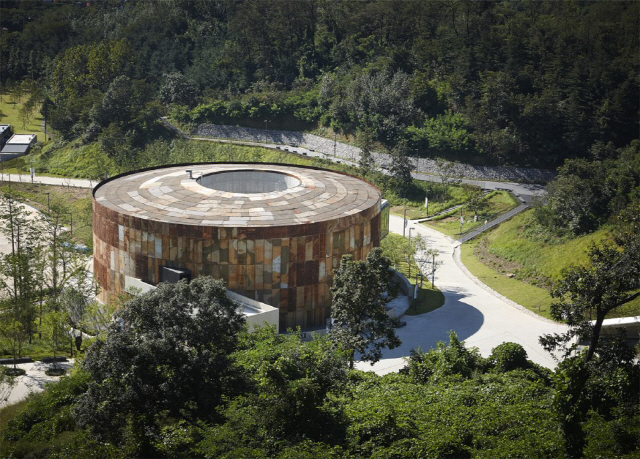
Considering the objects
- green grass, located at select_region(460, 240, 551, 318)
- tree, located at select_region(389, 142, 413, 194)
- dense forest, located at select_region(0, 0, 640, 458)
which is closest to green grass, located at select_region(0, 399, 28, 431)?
dense forest, located at select_region(0, 0, 640, 458)

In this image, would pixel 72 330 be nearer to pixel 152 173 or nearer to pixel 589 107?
pixel 152 173

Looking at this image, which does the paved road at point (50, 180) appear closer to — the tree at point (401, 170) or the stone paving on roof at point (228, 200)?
the stone paving on roof at point (228, 200)

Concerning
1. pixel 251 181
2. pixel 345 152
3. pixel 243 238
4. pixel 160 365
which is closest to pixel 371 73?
pixel 345 152

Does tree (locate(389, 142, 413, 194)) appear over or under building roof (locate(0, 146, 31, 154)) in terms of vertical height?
over

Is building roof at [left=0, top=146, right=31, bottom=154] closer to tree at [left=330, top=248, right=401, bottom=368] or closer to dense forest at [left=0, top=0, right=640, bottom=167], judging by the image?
dense forest at [left=0, top=0, right=640, bottom=167]

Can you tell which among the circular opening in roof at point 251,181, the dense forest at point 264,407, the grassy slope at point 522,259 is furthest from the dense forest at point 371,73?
the dense forest at point 264,407

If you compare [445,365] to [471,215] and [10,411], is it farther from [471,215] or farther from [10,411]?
[471,215]
